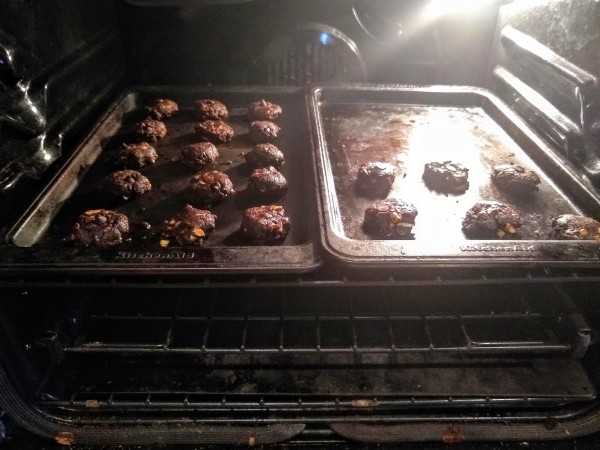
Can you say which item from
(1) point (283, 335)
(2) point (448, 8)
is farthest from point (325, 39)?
(1) point (283, 335)

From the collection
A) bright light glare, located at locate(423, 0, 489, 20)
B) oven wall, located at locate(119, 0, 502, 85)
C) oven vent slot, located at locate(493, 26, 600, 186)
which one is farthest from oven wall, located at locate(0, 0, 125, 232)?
oven vent slot, located at locate(493, 26, 600, 186)

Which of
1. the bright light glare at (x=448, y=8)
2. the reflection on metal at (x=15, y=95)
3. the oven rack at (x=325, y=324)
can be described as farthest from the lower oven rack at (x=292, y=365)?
the bright light glare at (x=448, y=8)

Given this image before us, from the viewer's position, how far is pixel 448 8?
9.56 feet

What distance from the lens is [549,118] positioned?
2.58 metres

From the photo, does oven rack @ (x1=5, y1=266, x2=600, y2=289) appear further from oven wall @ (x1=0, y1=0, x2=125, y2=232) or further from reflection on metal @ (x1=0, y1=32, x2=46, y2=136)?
reflection on metal @ (x1=0, y1=32, x2=46, y2=136)

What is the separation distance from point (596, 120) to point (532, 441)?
5.30ft

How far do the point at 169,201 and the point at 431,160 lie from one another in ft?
5.06

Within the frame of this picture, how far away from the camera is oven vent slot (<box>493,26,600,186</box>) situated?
2.26 m

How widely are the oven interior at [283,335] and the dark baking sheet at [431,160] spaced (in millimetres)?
55

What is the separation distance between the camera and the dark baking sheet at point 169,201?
65.3 inches

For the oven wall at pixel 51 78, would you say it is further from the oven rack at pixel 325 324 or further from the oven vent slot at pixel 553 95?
the oven vent slot at pixel 553 95

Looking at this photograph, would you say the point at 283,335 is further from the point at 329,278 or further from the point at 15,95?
the point at 15,95

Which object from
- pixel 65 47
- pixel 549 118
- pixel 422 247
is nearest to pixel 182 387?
pixel 422 247

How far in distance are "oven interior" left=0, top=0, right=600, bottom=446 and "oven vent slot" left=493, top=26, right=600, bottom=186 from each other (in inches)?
0.7
